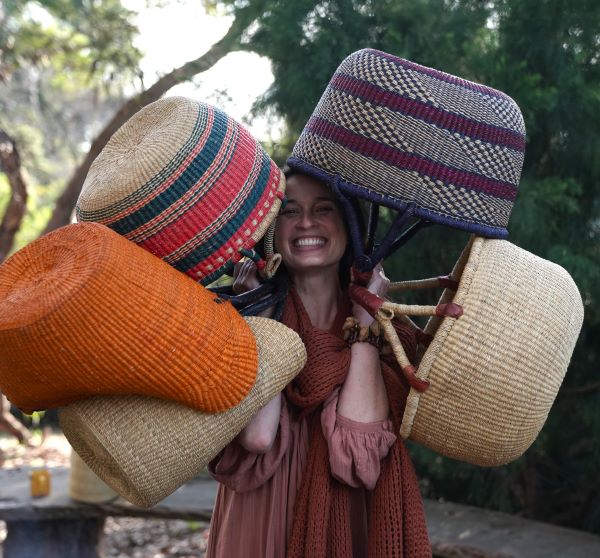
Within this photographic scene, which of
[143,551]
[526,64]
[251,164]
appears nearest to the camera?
[251,164]

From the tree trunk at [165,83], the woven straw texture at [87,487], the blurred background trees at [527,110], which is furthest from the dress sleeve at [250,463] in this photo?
the woven straw texture at [87,487]

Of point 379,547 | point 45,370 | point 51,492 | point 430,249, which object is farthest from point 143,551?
point 45,370

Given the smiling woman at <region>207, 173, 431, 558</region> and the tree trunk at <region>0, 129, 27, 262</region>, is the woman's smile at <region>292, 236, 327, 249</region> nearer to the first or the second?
the smiling woman at <region>207, 173, 431, 558</region>

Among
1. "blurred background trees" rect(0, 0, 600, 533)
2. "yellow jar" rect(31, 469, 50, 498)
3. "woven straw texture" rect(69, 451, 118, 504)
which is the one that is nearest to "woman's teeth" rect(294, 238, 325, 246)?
"blurred background trees" rect(0, 0, 600, 533)

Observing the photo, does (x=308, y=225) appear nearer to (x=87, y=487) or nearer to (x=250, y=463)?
(x=250, y=463)

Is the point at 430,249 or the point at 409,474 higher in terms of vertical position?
the point at 430,249

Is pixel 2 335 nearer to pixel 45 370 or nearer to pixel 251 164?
pixel 45 370

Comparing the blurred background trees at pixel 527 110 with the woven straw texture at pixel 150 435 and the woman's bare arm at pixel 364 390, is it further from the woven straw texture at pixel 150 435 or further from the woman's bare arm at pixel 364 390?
the woven straw texture at pixel 150 435

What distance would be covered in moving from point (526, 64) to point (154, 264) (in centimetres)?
179

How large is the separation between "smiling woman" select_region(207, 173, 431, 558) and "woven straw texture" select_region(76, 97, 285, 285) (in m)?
0.18

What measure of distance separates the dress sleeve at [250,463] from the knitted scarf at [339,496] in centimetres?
7

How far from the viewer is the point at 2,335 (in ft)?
4.33

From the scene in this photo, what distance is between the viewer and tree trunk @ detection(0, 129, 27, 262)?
220 inches

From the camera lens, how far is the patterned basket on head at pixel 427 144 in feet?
5.06
